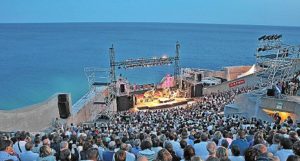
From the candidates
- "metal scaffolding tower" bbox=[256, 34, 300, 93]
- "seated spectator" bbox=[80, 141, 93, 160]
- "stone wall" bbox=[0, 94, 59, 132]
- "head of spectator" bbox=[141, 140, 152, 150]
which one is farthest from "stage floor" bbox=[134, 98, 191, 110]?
"head of spectator" bbox=[141, 140, 152, 150]

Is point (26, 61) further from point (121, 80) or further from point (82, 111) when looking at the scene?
point (82, 111)

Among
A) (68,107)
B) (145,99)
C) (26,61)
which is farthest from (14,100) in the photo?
(26,61)

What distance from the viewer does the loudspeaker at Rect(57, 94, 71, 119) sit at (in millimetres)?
18422

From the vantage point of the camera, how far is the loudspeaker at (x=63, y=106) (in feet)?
60.4

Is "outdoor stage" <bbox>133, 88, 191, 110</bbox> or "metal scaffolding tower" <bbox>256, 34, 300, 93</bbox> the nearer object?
"metal scaffolding tower" <bbox>256, 34, 300, 93</bbox>

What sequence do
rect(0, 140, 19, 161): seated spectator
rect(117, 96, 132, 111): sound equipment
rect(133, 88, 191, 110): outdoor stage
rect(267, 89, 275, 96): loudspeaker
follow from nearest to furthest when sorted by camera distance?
rect(0, 140, 19, 161): seated spectator → rect(267, 89, 275, 96): loudspeaker → rect(117, 96, 132, 111): sound equipment → rect(133, 88, 191, 110): outdoor stage

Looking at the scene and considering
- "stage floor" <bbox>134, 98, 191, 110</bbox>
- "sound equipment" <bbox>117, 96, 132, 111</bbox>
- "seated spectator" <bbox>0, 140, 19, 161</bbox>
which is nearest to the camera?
"seated spectator" <bbox>0, 140, 19, 161</bbox>

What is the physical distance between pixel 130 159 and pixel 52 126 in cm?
1292

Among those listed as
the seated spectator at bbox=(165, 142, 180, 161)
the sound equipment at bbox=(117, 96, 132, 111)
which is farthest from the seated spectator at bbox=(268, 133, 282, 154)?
the sound equipment at bbox=(117, 96, 132, 111)

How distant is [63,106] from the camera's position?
18719 mm

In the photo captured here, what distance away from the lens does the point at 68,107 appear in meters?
18.9

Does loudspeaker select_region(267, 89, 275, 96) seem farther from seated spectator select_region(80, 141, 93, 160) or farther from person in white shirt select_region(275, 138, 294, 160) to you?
seated spectator select_region(80, 141, 93, 160)

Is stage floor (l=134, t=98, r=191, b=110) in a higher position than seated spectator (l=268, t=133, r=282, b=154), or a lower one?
lower

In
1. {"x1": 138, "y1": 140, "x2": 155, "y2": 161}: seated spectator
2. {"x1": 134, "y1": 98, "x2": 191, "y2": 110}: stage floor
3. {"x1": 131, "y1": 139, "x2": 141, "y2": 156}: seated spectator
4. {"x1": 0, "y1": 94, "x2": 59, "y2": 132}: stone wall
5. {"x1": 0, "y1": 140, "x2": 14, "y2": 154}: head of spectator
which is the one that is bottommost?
{"x1": 134, "y1": 98, "x2": 191, "y2": 110}: stage floor
